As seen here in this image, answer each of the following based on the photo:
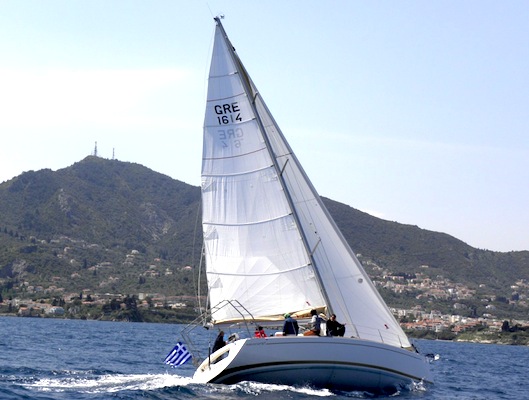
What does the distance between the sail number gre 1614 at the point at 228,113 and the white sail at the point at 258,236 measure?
0.09ft

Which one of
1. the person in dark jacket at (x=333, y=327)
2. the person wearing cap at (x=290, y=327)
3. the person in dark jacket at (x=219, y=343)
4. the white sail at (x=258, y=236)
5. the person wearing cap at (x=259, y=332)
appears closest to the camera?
the person in dark jacket at (x=333, y=327)

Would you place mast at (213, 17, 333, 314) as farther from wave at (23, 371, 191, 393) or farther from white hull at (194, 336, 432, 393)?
wave at (23, 371, 191, 393)

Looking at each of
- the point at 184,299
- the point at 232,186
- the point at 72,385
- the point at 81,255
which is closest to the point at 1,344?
the point at 72,385

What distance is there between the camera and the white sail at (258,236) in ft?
81.4

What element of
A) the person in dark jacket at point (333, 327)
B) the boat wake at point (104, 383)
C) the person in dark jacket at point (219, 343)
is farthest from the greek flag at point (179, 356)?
the person in dark jacket at point (333, 327)

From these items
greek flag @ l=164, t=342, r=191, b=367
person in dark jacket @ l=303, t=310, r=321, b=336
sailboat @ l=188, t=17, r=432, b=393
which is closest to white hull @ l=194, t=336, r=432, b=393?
sailboat @ l=188, t=17, r=432, b=393

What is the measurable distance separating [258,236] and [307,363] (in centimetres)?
388

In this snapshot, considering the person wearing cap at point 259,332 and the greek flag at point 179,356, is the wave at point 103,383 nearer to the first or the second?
the greek flag at point 179,356

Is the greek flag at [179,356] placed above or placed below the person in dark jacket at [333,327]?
below

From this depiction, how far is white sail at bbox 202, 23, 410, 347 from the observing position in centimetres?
2480

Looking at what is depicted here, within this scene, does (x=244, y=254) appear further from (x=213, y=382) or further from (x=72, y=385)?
(x=72, y=385)

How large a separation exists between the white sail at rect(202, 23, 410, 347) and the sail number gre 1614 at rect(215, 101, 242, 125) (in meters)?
0.03

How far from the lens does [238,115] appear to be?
83.2 feet

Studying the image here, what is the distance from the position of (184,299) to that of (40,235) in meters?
61.2
